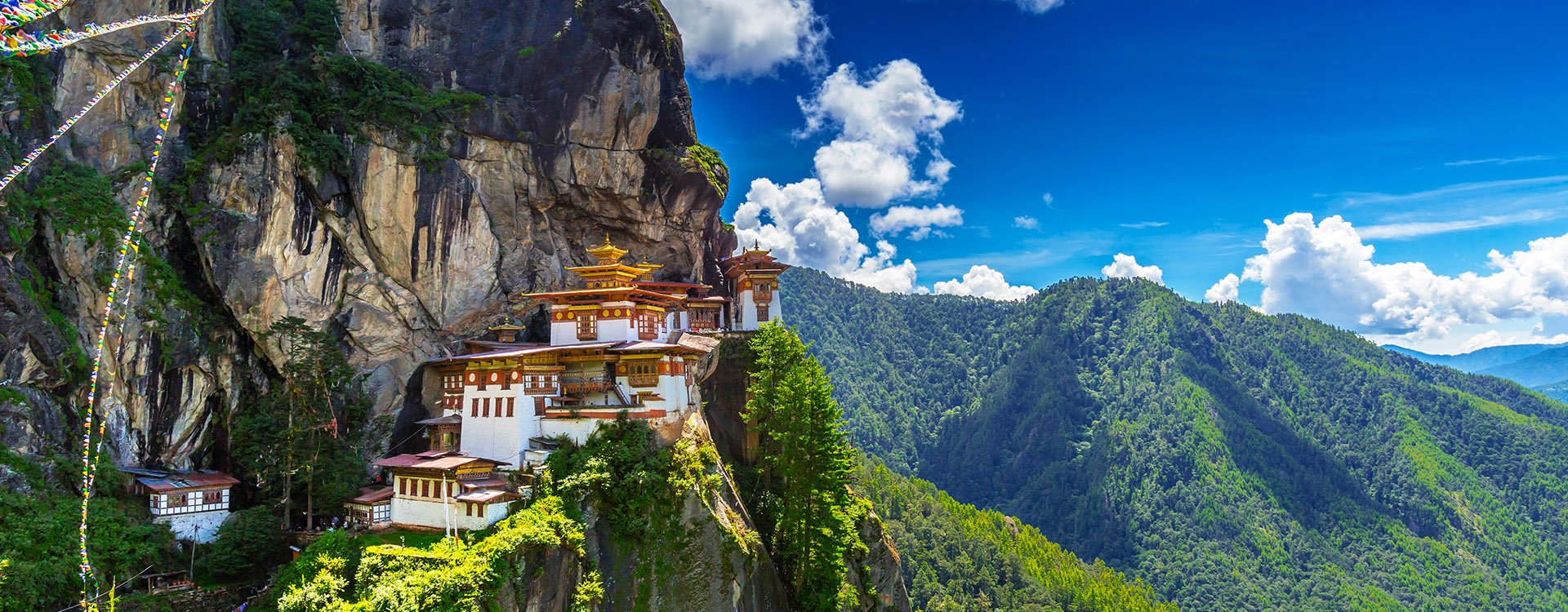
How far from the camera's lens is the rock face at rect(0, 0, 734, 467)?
35375 millimetres

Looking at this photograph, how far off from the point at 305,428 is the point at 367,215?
470 inches

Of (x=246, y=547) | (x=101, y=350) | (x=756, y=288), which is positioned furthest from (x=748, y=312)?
(x=101, y=350)

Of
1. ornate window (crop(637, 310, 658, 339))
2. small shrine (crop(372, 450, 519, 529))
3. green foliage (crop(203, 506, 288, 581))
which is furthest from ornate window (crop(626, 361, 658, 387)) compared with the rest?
green foliage (crop(203, 506, 288, 581))

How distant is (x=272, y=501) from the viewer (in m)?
36.6

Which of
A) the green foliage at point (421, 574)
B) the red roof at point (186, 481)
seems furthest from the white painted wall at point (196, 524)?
the green foliage at point (421, 574)

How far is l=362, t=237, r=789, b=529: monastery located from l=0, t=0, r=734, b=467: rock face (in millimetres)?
4418

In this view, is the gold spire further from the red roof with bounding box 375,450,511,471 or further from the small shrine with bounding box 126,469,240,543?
the small shrine with bounding box 126,469,240,543

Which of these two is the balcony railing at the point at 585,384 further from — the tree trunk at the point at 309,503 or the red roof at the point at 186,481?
the red roof at the point at 186,481

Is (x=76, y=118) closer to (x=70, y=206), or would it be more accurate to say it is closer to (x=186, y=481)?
(x=186, y=481)

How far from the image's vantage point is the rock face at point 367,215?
116ft

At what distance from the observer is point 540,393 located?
3947 centimetres

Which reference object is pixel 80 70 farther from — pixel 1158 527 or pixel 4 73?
pixel 1158 527

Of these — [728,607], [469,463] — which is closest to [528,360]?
[469,463]

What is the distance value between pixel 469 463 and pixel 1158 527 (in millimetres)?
161862
